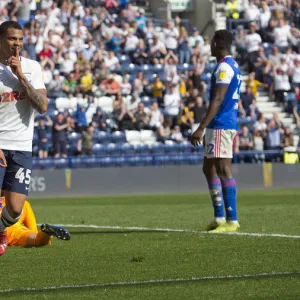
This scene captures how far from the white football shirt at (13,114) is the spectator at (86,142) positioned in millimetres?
17339

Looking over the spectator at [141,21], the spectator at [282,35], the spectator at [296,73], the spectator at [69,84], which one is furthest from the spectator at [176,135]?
the spectator at [282,35]

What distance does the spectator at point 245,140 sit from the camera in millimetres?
28438

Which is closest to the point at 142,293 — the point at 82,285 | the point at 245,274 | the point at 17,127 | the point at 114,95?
the point at 82,285

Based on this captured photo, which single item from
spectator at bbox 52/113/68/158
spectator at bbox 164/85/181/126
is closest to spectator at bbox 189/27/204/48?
spectator at bbox 164/85/181/126

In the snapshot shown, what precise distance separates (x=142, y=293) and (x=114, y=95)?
21335 mm

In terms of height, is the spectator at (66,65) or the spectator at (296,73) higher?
the spectator at (66,65)

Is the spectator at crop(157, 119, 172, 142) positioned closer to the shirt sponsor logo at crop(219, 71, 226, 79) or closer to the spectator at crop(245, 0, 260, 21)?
the spectator at crop(245, 0, 260, 21)

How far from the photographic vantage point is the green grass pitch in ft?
23.3

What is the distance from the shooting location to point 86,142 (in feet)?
86.9

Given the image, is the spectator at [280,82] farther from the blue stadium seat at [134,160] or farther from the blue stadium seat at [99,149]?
the blue stadium seat at [99,149]

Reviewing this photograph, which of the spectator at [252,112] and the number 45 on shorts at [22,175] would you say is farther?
the spectator at [252,112]

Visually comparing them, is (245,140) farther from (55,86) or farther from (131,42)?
(55,86)

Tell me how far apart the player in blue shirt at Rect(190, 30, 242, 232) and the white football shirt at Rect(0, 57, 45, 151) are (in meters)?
3.19

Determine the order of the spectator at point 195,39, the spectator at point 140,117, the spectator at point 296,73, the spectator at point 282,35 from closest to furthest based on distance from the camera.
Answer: the spectator at point 140,117 < the spectator at point 296,73 < the spectator at point 195,39 < the spectator at point 282,35
